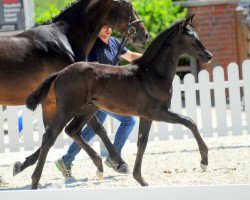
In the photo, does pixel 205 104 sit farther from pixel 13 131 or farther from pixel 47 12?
pixel 47 12

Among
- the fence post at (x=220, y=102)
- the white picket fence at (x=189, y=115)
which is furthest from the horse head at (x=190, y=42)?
the fence post at (x=220, y=102)

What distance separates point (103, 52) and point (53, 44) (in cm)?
74

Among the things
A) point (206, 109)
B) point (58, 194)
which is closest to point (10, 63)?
point (58, 194)

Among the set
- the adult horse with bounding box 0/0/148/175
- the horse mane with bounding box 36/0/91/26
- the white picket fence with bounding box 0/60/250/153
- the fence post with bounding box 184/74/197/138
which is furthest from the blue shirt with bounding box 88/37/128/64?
the fence post with bounding box 184/74/197/138

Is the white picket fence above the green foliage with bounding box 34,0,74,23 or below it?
below

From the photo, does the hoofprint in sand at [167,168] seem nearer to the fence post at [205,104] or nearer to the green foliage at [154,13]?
the fence post at [205,104]

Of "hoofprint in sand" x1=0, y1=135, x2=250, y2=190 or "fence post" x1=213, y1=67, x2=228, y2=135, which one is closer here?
"hoofprint in sand" x1=0, y1=135, x2=250, y2=190

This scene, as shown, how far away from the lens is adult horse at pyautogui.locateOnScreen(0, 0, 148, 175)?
8.13m

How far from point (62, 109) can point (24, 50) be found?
1.24m

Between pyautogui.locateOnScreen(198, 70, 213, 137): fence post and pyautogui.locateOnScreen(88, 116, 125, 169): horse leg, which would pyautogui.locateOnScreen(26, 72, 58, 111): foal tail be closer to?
pyautogui.locateOnScreen(88, 116, 125, 169): horse leg

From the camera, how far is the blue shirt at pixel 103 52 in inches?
345

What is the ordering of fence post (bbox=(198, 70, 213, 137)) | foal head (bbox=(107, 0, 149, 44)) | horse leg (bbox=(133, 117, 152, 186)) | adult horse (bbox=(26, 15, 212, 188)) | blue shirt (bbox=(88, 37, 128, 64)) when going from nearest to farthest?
adult horse (bbox=(26, 15, 212, 188)), horse leg (bbox=(133, 117, 152, 186)), foal head (bbox=(107, 0, 149, 44)), blue shirt (bbox=(88, 37, 128, 64)), fence post (bbox=(198, 70, 213, 137))

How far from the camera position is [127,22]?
27.8 ft

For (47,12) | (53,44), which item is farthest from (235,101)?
(47,12)
